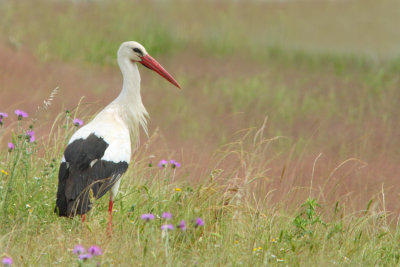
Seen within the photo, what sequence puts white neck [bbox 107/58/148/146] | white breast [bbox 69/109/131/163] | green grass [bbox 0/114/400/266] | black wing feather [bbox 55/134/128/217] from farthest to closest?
1. white neck [bbox 107/58/148/146]
2. white breast [bbox 69/109/131/163]
3. black wing feather [bbox 55/134/128/217]
4. green grass [bbox 0/114/400/266]

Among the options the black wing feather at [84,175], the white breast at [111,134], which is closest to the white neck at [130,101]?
the white breast at [111,134]

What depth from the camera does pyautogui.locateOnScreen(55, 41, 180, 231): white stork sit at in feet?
15.6

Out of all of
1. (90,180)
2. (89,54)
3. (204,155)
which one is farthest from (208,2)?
(90,180)

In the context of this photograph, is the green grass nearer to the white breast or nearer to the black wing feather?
the black wing feather

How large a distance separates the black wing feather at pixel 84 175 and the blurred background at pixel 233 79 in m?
1.03

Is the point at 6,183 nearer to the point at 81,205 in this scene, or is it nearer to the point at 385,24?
the point at 81,205

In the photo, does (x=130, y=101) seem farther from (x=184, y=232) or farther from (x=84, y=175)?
(x=184, y=232)

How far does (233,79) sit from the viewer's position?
1096 centimetres

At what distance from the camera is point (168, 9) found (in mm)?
13961

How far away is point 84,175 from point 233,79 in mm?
6266

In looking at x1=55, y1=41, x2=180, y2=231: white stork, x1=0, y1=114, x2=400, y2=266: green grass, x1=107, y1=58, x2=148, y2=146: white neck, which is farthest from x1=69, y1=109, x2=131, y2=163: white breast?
x1=0, y1=114, x2=400, y2=266: green grass

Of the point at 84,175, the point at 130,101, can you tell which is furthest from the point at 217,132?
the point at 84,175

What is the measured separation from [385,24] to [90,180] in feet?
34.3

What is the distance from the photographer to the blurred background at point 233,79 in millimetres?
6770
